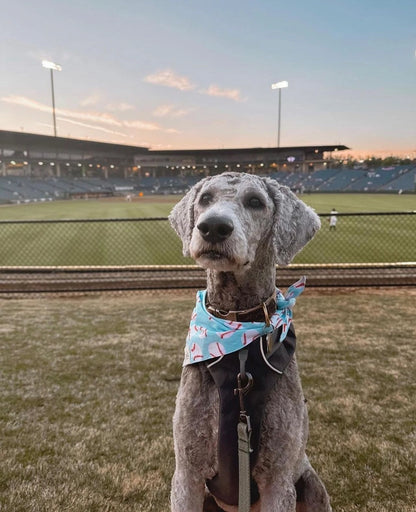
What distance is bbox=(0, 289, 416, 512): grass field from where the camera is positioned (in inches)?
92.6

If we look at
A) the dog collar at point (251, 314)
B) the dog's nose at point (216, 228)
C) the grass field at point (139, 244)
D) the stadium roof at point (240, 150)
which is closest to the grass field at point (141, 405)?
the dog collar at point (251, 314)

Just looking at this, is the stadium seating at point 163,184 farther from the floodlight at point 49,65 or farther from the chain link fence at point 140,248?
the chain link fence at point 140,248

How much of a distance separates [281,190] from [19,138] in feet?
207

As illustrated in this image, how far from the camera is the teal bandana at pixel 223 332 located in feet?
5.09

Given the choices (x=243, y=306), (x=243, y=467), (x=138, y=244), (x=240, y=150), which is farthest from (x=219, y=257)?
(x=240, y=150)

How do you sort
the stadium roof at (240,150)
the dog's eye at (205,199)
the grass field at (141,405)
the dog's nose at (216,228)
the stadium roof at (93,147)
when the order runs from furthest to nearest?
the stadium roof at (240,150) → the stadium roof at (93,147) → the grass field at (141,405) → the dog's eye at (205,199) → the dog's nose at (216,228)

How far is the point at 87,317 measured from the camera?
17.7 feet

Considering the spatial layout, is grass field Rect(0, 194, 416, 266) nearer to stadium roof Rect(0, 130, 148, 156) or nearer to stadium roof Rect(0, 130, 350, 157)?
stadium roof Rect(0, 130, 148, 156)

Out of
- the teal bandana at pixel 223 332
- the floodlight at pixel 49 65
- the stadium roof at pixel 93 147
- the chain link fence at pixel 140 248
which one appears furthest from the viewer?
the stadium roof at pixel 93 147

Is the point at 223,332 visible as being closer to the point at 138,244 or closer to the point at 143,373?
the point at 143,373

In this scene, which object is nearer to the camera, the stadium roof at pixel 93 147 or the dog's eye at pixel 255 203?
the dog's eye at pixel 255 203

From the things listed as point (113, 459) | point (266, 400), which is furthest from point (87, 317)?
point (266, 400)

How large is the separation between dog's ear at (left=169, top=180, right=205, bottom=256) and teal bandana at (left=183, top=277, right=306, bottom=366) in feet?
1.11

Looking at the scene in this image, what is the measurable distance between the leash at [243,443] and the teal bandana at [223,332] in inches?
4.1
